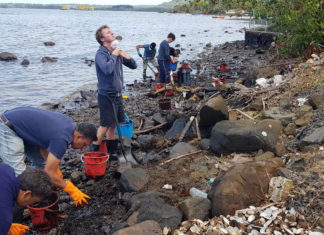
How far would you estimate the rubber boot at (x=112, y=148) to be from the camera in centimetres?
631

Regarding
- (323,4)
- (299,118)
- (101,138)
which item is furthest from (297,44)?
(101,138)

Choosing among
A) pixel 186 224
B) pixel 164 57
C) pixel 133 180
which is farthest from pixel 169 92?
pixel 186 224

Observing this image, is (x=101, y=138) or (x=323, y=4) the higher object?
(x=323, y=4)

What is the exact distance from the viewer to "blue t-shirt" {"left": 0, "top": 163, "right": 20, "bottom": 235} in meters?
2.66

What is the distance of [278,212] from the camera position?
357 centimetres

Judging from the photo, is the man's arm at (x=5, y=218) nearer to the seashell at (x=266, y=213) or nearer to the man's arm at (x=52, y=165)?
the man's arm at (x=52, y=165)

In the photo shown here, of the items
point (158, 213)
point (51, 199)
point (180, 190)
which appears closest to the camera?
point (158, 213)

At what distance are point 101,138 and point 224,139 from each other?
2069 millimetres

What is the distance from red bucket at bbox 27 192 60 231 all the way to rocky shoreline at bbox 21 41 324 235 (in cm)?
10

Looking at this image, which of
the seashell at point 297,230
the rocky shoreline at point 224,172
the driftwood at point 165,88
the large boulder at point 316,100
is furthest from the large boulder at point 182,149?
the driftwood at point 165,88

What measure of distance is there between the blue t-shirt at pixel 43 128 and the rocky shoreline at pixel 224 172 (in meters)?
1.13

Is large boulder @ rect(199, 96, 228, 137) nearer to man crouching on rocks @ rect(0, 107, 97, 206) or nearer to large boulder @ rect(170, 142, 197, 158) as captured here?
large boulder @ rect(170, 142, 197, 158)

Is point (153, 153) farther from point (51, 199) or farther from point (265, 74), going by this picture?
point (265, 74)

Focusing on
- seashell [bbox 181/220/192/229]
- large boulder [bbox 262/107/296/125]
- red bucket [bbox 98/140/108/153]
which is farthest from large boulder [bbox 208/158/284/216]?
red bucket [bbox 98/140/108/153]
